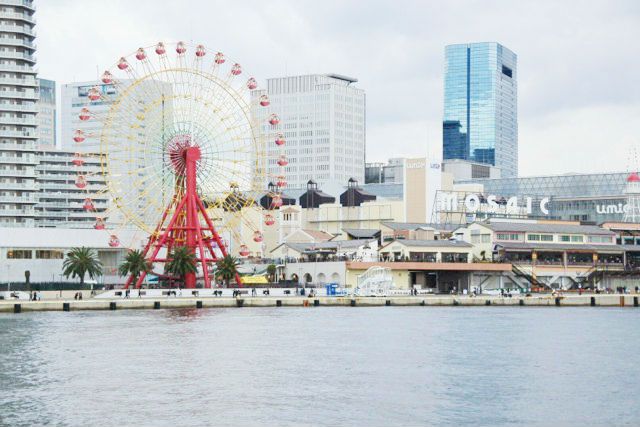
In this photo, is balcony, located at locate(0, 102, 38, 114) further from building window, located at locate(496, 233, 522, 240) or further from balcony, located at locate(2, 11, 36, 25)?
building window, located at locate(496, 233, 522, 240)

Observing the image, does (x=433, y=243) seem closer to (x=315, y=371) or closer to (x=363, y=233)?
(x=363, y=233)

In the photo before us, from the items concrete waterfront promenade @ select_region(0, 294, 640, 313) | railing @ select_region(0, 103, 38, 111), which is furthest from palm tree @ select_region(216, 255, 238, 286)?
railing @ select_region(0, 103, 38, 111)

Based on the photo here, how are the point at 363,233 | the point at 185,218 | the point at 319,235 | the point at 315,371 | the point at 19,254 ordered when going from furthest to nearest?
1. the point at 319,235
2. the point at 363,233
3. the point at 19,254
4. the point at 185,218
5. the point at 315,371

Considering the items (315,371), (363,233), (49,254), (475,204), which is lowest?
(315,371)

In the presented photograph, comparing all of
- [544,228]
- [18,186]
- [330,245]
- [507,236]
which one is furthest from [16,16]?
[544,228]

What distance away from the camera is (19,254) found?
150 metres

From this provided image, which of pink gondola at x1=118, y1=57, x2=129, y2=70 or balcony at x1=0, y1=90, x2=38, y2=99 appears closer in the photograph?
pink gondola at x1=118, y1=57, x2=129, y2=70

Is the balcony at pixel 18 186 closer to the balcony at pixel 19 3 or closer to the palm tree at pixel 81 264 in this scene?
the palm tree at pixel 81 264

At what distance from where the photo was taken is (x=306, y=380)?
64312 millimetres

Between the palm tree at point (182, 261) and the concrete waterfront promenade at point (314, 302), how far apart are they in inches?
345

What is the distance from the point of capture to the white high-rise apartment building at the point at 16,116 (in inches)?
6230

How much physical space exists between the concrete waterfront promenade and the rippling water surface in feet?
39.4

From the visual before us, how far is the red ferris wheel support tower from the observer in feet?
445

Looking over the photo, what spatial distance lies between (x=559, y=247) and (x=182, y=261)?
58218 millimetres
